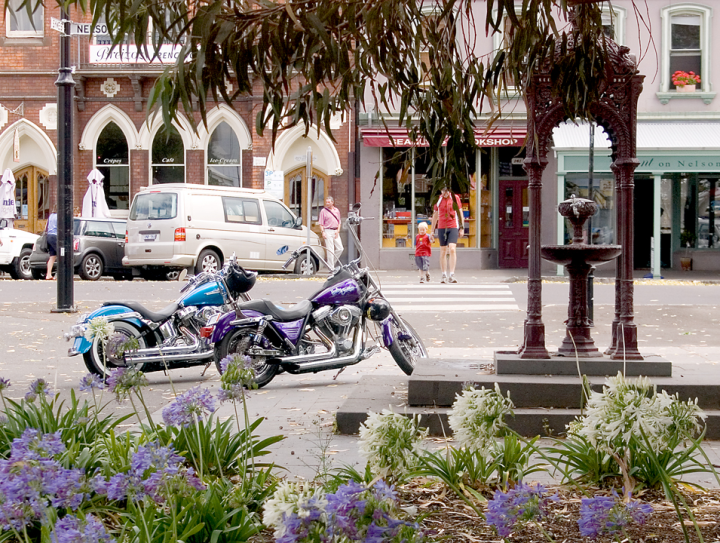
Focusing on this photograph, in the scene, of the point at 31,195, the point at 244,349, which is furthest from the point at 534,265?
the point at 31,195

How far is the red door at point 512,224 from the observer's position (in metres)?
26.6

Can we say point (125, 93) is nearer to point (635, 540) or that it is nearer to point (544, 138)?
point (544, 138)

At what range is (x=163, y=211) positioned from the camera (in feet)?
70.6

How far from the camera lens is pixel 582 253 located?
21.6 ft

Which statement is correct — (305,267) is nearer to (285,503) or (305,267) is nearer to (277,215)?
(277,215)

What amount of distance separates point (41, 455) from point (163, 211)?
62.0 feet

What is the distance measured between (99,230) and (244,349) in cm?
1491

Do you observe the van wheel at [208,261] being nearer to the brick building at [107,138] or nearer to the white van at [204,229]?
the white van at [204,229]

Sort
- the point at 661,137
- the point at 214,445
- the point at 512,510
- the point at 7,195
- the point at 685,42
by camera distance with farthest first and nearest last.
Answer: the point at 7,195 < the point at 685,42 < the point at 661,137 < the point at 214,445 < the point at 512,510

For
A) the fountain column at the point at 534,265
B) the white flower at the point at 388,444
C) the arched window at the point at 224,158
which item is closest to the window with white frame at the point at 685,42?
the arched window at the point at 224,158

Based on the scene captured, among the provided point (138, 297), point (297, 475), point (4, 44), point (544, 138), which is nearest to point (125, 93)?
point (4, 44)

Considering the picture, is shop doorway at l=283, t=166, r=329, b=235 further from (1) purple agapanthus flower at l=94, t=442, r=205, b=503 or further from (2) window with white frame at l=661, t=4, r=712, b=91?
(1) purple agapanthus flower at l=94, t=442, r=205, b=503

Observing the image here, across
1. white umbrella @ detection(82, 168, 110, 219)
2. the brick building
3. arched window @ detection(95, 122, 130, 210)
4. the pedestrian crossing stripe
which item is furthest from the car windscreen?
arched window @ detection(95, 122, 130, 210)

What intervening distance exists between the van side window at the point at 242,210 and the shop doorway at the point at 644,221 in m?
10.6
